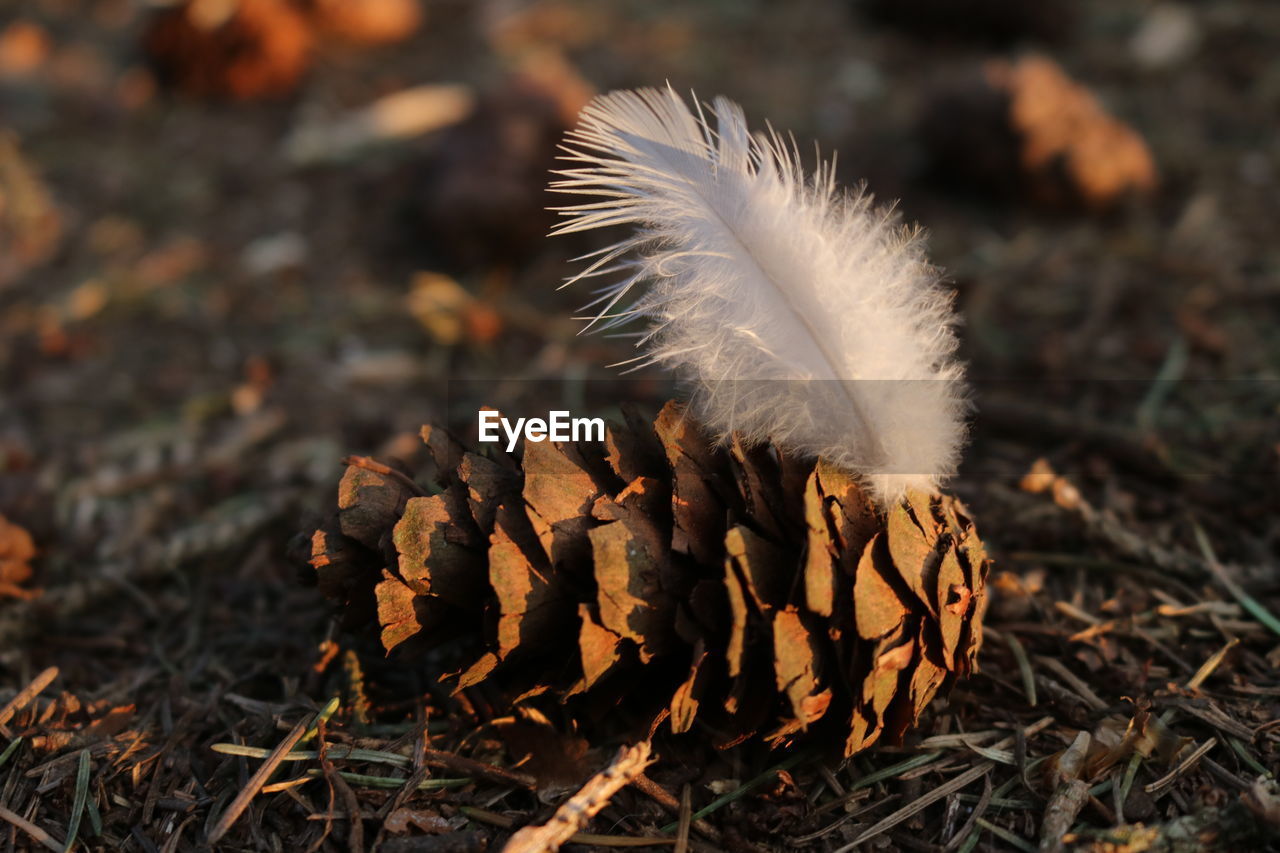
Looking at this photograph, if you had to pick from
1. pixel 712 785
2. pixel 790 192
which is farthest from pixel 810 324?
pixel 712 785

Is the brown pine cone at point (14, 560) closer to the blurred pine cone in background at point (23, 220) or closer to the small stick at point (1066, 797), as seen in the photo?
the blurred pine cone in background at point (23, 220)

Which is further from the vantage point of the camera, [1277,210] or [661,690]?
[1277,210]

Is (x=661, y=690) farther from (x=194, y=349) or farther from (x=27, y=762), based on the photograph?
(x=194, y=349)

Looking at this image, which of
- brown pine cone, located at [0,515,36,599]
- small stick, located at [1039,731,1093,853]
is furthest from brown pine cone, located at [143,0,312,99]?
small stick, located at [1039,731,1093,853]

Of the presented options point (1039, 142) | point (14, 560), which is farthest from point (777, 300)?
point (1039, 142)

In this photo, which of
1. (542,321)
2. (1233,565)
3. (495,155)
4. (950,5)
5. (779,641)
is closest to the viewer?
(779,641)

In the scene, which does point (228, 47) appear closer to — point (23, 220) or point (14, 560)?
point (23, 220)
